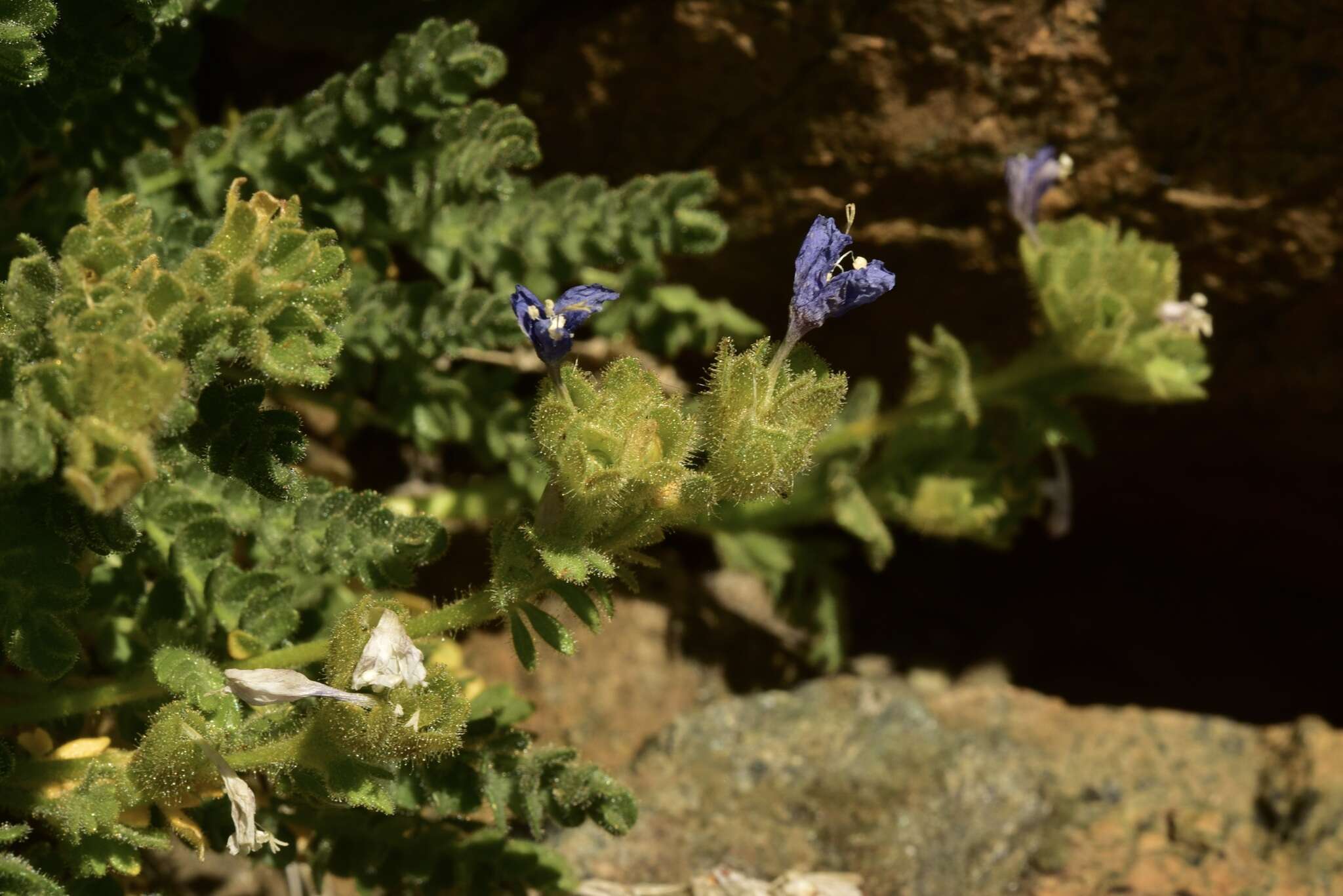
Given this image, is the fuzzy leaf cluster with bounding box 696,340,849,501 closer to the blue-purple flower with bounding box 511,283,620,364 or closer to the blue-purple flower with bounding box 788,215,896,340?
the blue-purple flower with bounding box 788,215,896,340


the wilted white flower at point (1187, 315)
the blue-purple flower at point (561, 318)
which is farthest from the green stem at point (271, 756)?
the wilted white flower at point (1187, 315)

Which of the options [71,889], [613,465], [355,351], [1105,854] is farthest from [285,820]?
[1105,854]

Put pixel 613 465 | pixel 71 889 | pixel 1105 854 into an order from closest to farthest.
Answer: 1. pixel 613 465
2. pixel 71 889
3. pixel 1105 854

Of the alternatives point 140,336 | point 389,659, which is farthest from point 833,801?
point 140,336

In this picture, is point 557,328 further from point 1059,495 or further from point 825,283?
point 1059,495

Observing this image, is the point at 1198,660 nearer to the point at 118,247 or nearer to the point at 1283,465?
the point at 1283,465

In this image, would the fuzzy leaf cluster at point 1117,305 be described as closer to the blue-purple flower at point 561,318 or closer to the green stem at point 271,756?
the blue-purple flower at point 561,318
